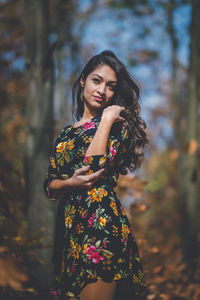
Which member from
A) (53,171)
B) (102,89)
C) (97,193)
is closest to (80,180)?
(97,193)

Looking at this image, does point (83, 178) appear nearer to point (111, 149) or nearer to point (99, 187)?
point (99, 187)

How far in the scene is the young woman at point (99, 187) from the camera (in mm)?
1805

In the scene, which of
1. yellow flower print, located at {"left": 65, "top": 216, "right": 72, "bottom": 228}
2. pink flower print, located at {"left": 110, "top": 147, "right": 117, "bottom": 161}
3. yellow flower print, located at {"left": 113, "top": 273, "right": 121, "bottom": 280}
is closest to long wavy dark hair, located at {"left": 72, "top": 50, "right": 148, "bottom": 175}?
pink flower print, located at {"left": 110, "top": 147, "right": 117, "bottom": 161}

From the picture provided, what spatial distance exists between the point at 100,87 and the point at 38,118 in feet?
5.09

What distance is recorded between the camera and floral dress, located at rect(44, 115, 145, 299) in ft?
5.91

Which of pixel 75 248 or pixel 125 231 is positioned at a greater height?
pixel 125 231

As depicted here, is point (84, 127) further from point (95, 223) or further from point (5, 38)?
point (5, 38)

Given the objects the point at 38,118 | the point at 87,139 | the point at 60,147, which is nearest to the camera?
the point at 87,139

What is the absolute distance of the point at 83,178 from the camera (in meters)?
1.92

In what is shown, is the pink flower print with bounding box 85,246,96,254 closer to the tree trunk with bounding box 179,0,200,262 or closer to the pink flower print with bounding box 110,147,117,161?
the pink flower print with bounding box 110,147,117,161

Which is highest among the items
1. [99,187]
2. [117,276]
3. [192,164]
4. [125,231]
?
[192,164]

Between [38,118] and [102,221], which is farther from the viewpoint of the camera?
[38,118]

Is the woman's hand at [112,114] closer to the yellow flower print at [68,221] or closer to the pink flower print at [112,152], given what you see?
the pink flower print at [112,152]

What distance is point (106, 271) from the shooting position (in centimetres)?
176
